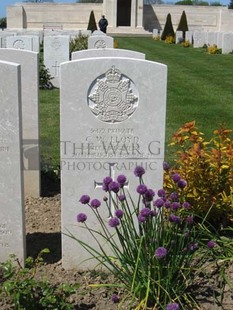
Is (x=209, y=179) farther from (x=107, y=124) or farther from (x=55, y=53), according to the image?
(x=55, y=53)

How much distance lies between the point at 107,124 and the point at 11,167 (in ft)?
2.28

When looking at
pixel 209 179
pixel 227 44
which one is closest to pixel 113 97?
pixel 209 179

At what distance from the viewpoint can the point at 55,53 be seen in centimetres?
1334

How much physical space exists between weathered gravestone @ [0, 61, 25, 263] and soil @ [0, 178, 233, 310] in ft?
0.94

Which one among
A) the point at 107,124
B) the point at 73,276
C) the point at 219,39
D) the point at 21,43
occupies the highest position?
the point at 219,39

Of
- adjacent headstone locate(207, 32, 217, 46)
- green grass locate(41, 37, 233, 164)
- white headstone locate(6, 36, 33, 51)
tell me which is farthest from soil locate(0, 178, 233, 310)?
adjacent headstone locate(207, 32, 217, 46)

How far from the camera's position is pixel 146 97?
11.9 ft

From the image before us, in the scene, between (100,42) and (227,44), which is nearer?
(100,42)

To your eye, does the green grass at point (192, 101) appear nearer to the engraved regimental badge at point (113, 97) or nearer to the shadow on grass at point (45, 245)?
the engraved regimental badge at point (113, 97)

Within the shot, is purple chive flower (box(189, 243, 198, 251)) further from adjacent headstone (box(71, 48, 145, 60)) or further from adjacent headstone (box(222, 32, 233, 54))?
adjacent headstone (box(222, 32, 233, 54))

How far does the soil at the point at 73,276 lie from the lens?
3402mm

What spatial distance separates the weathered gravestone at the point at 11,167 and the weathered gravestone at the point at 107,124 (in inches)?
11.5

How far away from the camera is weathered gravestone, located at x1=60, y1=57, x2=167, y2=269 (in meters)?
3.57

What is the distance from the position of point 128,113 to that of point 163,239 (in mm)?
893
